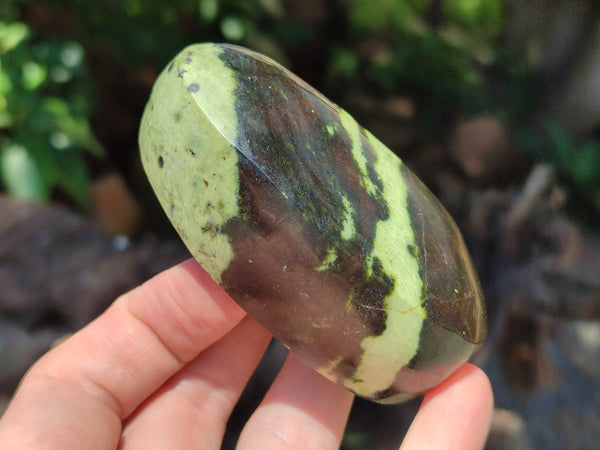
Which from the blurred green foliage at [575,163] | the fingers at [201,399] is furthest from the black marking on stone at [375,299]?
the blurred green foliage at [575,163]

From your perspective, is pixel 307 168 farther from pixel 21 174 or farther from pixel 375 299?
pixel 21 174

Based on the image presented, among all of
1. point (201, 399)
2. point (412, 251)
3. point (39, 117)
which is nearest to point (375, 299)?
point (412, 251)

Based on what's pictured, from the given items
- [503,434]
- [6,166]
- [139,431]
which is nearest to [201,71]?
[139,431]

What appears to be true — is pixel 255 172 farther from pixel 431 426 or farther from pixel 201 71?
pixel 431 426

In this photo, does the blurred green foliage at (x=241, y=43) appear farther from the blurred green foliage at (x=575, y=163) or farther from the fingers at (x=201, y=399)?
the fingers at (x=201, y=399)

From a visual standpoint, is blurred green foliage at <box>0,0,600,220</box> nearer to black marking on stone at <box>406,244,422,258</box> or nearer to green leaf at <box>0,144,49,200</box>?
green leaf at <box>0,144,49,200</box>
